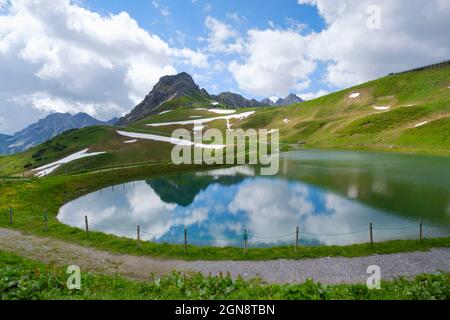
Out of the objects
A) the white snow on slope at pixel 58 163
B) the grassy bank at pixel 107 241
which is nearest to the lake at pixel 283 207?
the grassy bank at pixel 107 241

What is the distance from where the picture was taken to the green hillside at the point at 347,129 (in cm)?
9862

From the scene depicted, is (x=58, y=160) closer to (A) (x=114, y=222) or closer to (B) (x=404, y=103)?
(A) (x=114, y=222)

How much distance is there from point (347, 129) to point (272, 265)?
12520 cm

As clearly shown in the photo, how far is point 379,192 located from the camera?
44.8 m

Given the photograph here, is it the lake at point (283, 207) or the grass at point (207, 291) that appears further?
the lake at point (283, 207)

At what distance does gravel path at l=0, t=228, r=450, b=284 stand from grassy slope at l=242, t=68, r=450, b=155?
80.7 metres

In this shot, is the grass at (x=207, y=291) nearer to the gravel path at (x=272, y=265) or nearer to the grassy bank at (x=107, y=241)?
the gravel path at (x=272, y=265)

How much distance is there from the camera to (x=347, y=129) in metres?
132

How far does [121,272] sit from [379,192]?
4032 centimetres

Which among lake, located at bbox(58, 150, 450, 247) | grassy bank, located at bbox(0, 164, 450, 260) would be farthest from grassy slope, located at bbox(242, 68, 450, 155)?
grassy bank, located at bbox(0, 164, 450, 260)

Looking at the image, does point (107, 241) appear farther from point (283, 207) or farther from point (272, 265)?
point (283, 207)

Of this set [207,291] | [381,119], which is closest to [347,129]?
[381,119]

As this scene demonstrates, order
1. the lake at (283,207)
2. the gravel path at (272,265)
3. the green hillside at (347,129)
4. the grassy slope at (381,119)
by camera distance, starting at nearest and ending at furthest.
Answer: the gravel path at (272,265) < the lake at (283,207) < the green hillside at (347,129) < the grassy slope at (381,119)
